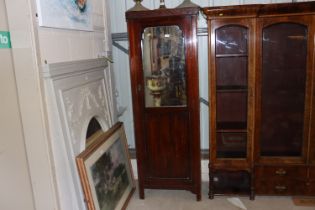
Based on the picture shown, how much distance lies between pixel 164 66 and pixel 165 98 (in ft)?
0.95

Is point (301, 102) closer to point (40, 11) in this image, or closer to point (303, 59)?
point (303, 59)

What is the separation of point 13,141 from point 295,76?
2.31 meters

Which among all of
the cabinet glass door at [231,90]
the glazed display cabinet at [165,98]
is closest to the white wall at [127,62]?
the cabinet glass door at [231,90]

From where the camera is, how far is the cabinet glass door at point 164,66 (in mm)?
2500

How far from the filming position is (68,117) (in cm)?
196

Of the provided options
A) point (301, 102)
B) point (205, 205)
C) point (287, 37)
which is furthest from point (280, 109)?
point (205, 205)

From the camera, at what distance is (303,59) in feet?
8.16

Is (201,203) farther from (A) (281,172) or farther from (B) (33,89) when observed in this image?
(B) (33,89)

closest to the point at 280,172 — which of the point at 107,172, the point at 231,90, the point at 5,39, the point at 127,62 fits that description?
the point at 231,90

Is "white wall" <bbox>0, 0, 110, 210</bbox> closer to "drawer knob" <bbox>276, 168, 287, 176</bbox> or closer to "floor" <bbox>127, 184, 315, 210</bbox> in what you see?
"floor" <bbox>127, 184, 315, 210</bbox>

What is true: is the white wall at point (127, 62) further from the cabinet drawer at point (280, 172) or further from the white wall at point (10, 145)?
the white wall at point (10, 145)

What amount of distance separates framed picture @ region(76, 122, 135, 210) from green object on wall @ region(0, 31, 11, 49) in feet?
2.73

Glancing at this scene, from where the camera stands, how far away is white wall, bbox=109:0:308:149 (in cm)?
285

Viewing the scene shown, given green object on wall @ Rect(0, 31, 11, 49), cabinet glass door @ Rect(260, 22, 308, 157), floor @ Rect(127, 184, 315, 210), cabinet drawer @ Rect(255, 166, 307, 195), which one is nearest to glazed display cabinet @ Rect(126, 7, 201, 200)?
floor @ Rect(127, 184, 315, 210)
